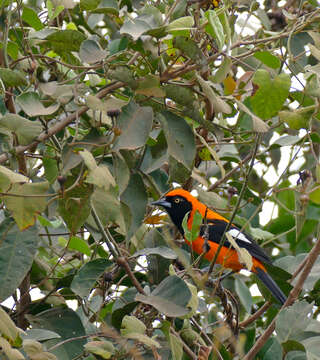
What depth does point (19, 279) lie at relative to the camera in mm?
2818

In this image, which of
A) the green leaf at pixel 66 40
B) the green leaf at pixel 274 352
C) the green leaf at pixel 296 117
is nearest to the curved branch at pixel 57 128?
the green leaf at pixel 66 40

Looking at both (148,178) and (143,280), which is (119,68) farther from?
(143,280)

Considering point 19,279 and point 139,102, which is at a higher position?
point 139,102

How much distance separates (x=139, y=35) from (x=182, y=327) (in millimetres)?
1366

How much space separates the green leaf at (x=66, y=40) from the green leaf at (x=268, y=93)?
777 mm

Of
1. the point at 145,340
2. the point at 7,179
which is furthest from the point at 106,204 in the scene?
the point at 145,340

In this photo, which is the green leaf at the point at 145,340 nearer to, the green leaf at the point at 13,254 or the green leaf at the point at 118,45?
the green leaf at the point at 13,254

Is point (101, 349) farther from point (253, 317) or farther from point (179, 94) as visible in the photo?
point (253, 317)

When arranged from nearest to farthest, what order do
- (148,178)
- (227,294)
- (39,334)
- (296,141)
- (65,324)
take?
(39,334) → (65,324) → (148,178) → (227,294) → (296,141)

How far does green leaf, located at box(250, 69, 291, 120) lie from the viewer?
276 centimetres

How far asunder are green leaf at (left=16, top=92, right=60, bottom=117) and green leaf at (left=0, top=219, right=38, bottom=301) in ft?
1.51

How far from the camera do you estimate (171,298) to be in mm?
2762

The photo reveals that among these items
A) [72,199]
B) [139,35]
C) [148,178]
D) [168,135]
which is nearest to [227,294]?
[148,178]

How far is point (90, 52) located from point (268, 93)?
0.73 metres
